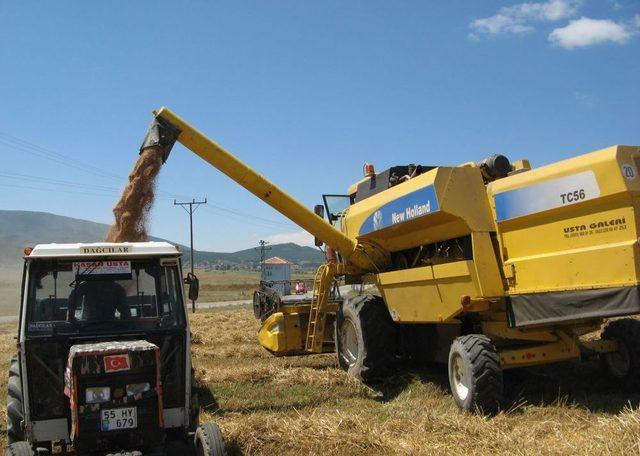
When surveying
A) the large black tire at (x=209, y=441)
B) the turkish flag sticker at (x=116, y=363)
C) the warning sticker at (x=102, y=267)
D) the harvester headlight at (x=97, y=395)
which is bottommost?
the large black tire at (x=209, y=441)

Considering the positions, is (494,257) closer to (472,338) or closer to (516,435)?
(472,338)

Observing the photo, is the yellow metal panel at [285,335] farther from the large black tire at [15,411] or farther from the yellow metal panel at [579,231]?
the large black tire at [15,411]

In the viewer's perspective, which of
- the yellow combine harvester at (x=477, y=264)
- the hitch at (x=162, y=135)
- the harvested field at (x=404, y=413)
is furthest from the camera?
the hitch at (x=162, y=135)

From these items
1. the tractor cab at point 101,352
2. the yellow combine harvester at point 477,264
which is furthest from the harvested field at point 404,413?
the tractor cab at point 101,352

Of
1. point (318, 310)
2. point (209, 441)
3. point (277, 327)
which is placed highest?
point (318, 310)

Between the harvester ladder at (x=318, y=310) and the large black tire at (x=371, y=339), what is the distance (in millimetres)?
695

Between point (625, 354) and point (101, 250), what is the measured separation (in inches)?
246

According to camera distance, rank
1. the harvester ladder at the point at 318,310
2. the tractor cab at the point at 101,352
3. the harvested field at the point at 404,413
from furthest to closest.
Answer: the harvester ladder at the point at 318,310 < the harvested field at the point at 404,413 < the tractor cab at the point at 101,352

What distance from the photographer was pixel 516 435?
18.9ft

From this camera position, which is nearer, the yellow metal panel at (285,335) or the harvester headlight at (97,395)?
the harvester headlight at (97,395)

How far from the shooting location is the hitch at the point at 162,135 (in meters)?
9.10

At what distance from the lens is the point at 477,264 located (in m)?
7.25

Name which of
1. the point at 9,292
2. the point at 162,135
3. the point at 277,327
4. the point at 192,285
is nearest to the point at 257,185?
the point at 162,135

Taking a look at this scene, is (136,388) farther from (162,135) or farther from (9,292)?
(9,292)
